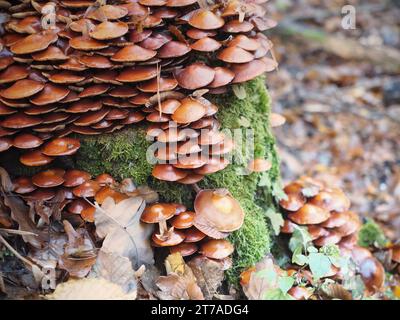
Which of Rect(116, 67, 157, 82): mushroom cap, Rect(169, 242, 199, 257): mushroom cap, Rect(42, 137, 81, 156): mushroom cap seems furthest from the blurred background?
Rect(42, 137, 81, 156): mushroom cap

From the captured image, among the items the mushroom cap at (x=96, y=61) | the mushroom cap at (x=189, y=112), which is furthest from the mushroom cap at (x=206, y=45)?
the mushroom cap at (x=96, y=61)

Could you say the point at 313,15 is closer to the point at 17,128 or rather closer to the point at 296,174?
the point at 296,174

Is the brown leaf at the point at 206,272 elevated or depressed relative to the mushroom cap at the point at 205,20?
depressed

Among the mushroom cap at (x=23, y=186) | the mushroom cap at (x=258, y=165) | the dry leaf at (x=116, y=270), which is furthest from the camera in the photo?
the mushroom cap at (x=258, y=165)

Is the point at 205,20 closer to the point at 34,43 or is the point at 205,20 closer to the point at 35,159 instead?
the point at 34,43

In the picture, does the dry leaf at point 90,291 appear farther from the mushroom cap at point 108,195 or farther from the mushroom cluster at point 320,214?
the mushroom cluster at point 320,214

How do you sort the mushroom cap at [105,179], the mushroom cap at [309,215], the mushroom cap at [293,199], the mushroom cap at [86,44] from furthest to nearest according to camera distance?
the mushroom cap at [293,199] < the mushroom cap at [309,215] < the mushroom cap at [105,179] < the mushroom cap at [86,44]

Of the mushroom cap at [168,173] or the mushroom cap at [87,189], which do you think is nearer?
the mushroom cap at [168,173]
